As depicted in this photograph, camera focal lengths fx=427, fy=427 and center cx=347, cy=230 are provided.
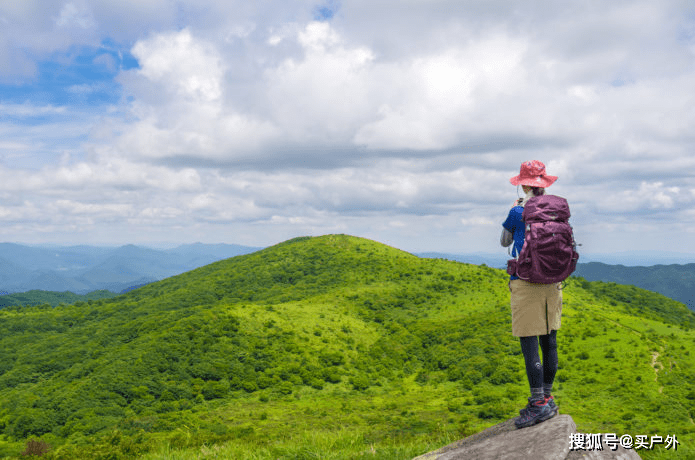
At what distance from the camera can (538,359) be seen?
8.48 m

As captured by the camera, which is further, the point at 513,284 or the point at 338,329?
the point at 338,329

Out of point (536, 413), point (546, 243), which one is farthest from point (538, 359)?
point (546, 243)

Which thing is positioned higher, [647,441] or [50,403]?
[647,441]

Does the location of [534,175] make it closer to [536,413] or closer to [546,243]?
[546,243]

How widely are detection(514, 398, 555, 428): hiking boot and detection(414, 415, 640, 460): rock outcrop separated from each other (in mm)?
98

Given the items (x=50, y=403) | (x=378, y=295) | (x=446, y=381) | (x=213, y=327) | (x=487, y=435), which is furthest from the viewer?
(x=378, y=295)

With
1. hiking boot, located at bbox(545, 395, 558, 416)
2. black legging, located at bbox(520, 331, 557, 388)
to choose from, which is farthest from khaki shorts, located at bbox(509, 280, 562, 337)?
hiking boot, located at bbox(545, 395, 558, 416)

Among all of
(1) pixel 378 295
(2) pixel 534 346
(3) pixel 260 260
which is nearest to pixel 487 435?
(2) pixel 534 346

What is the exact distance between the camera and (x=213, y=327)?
53250 mm

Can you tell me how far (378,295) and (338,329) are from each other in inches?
778

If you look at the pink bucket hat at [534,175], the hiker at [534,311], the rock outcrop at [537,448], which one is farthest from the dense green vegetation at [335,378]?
the pink bucket hat at [534,175]

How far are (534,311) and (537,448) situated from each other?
7.93 feet

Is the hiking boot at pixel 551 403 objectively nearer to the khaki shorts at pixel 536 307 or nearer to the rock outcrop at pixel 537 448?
the rock outcrop at pixel 537 448

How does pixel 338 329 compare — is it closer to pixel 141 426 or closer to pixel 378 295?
pixel 378 295
